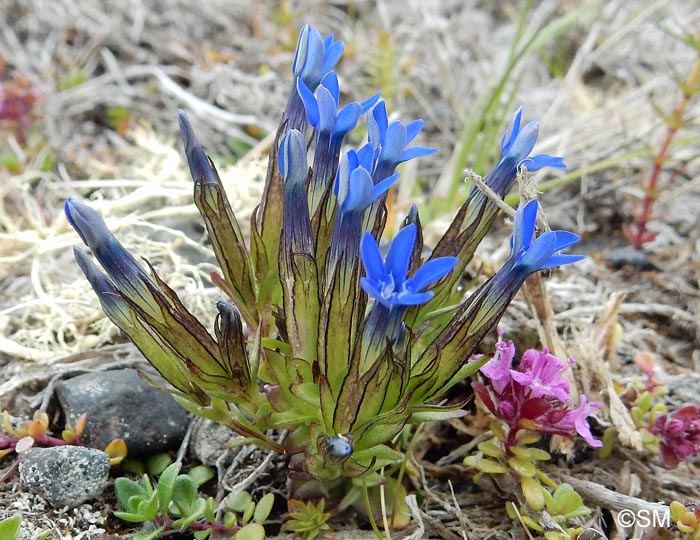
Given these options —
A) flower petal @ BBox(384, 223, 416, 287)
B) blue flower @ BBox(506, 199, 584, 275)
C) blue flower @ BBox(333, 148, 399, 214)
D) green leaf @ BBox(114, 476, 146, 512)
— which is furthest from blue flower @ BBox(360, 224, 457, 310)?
green leaf @ BBox(114, 476, 146, 512)

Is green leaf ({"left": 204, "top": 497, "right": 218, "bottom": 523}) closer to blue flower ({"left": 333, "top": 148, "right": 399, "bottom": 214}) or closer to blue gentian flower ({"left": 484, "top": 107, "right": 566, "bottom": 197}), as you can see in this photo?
blue flower ({"left": 333, "top": 148, "right": 399, "bottom": 214})

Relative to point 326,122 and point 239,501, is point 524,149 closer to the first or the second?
point 326,122

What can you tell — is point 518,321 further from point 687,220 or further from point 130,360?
point 687,220

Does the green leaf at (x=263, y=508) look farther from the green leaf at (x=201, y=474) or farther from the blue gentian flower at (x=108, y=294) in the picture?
the blue gentian flower at (x=108, y=294)

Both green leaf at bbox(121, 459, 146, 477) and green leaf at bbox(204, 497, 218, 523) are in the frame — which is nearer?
green leaf at bbox(204, 497, 218, 523)

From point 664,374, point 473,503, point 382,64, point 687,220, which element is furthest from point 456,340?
point 382,64

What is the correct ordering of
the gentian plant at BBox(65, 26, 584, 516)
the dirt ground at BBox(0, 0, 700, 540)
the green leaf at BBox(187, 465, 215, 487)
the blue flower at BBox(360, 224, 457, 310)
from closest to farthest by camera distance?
the blue flower at BBox(360, 224, 457, 310)
the gentian plant at BBox(65, 26, 584, 516)
the green leaf at BBox(187, 465, 215, 487)
the dirt ground at BBox(0, 0, 700, 540)

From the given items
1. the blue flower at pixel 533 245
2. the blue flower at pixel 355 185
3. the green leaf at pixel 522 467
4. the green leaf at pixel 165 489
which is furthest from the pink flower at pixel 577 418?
the green leaf at pixel 165 489
